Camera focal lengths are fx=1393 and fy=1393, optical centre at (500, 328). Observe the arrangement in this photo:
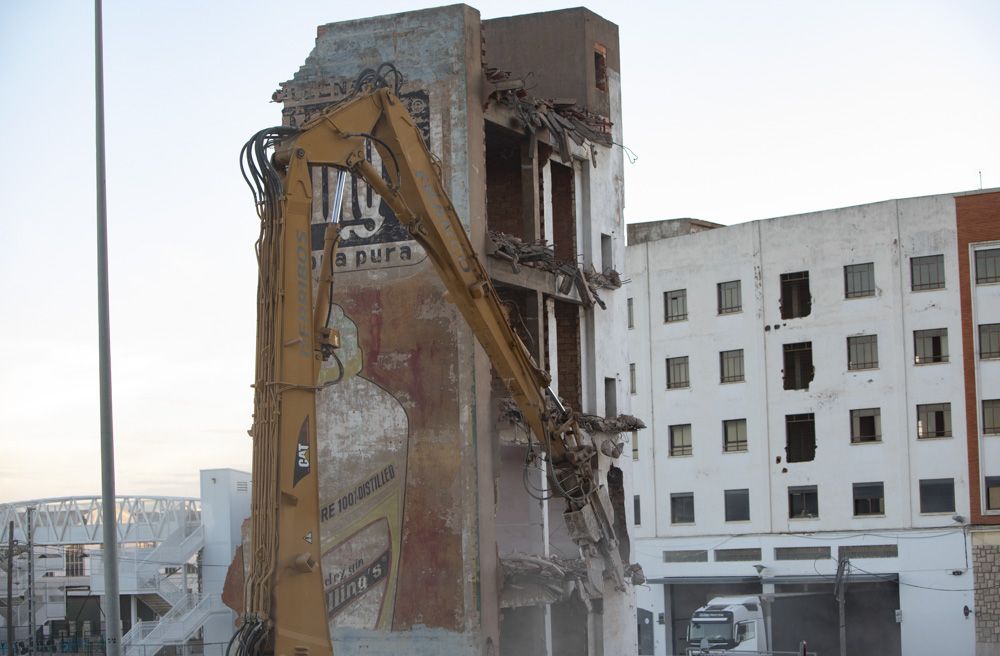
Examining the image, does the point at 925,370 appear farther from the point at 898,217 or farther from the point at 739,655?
the point at 739,655

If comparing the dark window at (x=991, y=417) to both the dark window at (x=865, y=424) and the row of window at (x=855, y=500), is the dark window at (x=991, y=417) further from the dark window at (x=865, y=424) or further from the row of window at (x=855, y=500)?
the dark window at (x=865, y=424)

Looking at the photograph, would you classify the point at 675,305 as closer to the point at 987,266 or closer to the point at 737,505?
the point at 737,505

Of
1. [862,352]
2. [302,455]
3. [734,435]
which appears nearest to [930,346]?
[862,352]

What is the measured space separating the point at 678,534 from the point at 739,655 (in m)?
14.2

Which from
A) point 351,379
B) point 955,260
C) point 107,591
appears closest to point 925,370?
point 955,260

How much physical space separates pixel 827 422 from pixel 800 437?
5.09ft

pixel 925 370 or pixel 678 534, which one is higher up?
pixel 925 370

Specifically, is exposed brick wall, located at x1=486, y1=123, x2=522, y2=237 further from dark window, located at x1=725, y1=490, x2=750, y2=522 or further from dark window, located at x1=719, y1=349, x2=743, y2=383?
dark window, located at x1=725, y1=490, x2=750, y2=522

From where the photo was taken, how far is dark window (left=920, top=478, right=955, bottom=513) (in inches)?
2048

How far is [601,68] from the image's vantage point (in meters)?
36.8

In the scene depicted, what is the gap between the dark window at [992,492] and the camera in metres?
51.2

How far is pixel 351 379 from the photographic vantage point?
30484 millimetres

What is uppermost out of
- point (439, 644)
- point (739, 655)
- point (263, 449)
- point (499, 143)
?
point (499, 143)

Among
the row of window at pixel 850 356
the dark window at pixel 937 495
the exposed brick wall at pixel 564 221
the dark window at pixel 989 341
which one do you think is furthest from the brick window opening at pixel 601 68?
the dark window at pixel 937 495
